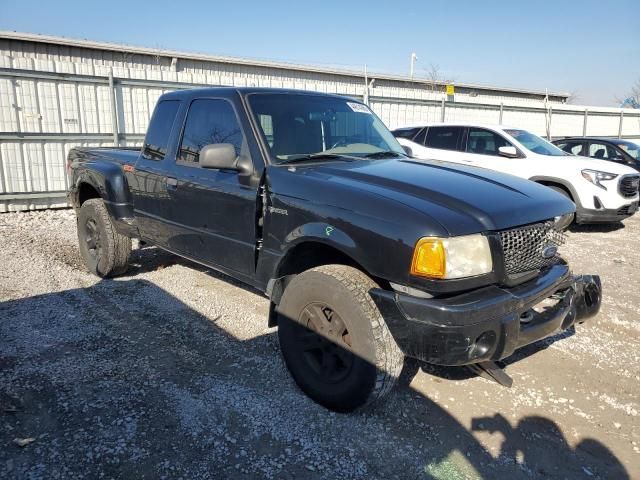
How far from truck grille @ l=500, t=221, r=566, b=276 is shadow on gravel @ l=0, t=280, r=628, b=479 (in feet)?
3.20

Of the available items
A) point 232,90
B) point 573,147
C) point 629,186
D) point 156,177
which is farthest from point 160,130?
point 573,147

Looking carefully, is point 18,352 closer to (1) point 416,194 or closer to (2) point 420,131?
(1) point 416,194

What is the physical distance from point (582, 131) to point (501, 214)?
66.8 ft

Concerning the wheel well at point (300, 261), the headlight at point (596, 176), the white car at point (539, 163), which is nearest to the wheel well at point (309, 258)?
the wheel well at point (300, 261)

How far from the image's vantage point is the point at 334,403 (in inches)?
116

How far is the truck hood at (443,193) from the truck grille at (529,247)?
6 cm

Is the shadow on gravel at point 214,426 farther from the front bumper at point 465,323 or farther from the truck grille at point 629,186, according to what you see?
the truck grille at point 629,186

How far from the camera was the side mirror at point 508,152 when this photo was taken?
333 inches

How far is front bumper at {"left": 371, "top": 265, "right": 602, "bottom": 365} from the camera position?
8.14ft

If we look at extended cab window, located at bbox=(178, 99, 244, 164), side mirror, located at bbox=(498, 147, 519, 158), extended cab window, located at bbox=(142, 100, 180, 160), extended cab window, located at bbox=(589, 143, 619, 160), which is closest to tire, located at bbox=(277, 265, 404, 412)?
extended cab window, located at bbox=(178, 99, 244, 164)

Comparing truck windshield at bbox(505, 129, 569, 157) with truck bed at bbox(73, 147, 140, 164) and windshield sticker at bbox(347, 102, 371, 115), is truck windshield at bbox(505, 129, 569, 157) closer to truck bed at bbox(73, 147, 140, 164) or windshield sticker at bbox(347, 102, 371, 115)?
windshield sticker at bbox(347, 102, 371, 115)

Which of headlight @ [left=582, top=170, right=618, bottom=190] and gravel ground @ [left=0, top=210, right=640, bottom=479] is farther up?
headlight @ [left=582, top=170, right=618, bottom=190]

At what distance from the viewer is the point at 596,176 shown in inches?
324

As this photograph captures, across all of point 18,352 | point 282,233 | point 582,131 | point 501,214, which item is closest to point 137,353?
point 18,352
